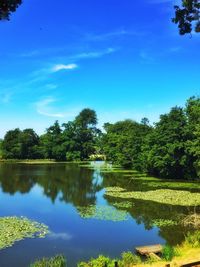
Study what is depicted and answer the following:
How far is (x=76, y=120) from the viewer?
128m

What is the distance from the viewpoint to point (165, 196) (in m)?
40.4

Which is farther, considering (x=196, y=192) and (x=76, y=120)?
(x=76, y=120)

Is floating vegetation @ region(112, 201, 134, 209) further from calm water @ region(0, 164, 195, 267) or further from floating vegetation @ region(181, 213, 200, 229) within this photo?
floating vegetation @ region(181, 213, 200, 229)

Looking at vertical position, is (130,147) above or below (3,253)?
above

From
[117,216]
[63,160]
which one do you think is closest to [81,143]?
[63,160]

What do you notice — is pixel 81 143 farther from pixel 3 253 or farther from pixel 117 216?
pixel 3 253

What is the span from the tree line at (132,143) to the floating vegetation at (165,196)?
5757mm

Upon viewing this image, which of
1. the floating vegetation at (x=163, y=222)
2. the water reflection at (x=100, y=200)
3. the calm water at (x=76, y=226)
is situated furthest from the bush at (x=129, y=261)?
the floating vegetation at (x=163, y=222)

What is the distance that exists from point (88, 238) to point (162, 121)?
3652cm

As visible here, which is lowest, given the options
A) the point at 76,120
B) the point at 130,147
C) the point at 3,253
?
the point at 3,253

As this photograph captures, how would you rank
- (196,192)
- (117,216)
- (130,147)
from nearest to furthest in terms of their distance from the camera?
(117,216) → (196,192) → (130,147)

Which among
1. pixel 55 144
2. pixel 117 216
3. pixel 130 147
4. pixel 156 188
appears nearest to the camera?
pixel 117 216

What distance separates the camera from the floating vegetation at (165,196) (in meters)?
37.4

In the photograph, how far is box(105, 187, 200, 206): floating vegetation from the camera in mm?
37375
